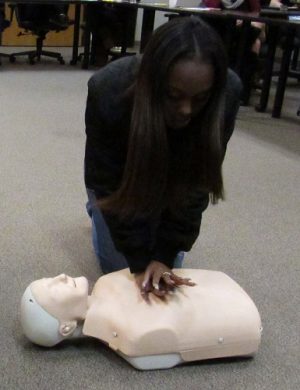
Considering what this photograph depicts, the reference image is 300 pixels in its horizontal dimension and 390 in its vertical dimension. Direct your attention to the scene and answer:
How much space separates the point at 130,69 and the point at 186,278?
47 cm

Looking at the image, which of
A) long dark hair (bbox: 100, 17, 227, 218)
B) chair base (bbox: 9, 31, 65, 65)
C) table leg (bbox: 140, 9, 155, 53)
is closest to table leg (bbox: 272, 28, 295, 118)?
table leg (bbox: 140, 9, 155, 53)

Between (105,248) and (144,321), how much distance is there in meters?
0.42

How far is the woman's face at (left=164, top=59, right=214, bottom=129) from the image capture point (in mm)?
1010

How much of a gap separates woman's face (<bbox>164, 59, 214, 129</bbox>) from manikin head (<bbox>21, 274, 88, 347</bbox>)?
424 millimetres

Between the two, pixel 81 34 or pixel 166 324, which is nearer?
pixel 166 324

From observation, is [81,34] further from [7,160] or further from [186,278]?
[186,278]

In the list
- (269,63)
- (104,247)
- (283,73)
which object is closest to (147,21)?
(269,63)

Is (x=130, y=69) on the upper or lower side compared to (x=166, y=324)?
upper

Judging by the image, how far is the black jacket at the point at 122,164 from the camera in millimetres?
1260

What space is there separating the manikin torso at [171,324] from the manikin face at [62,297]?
0.03 metres

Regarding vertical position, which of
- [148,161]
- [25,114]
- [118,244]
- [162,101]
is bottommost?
[25,114]

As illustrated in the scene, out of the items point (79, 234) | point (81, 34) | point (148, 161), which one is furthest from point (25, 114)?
point (81, 34)

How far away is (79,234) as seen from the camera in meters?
1.87

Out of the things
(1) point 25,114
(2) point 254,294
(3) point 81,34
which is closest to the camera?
(2) point 254,294
